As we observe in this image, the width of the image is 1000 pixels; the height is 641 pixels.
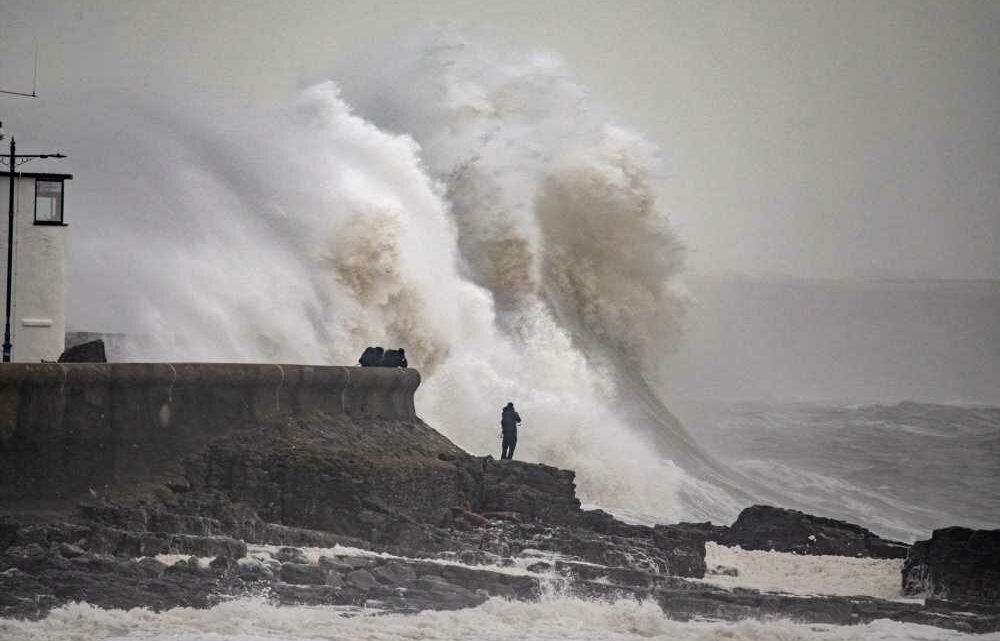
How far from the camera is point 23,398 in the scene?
55.6ft

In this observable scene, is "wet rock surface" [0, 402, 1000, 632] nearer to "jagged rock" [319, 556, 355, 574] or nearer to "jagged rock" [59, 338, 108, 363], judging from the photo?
"jagged rock" [319, 556, 355, 574]

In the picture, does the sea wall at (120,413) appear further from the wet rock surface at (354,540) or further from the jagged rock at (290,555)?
the jagged rock at (290,555)

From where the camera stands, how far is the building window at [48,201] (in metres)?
19.5

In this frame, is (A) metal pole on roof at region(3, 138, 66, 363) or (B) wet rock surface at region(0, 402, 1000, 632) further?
(A) metal pole on roof at region(3, 138, 66, 363)

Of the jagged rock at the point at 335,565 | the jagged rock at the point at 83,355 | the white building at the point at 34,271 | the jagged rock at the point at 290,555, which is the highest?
the white building at the point at 34,271

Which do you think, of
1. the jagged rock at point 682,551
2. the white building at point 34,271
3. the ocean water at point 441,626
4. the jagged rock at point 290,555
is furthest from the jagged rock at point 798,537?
the white building at point 34,271

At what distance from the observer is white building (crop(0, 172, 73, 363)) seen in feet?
63.2

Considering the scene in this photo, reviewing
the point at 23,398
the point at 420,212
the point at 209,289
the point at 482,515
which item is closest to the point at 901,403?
the point at 420,212

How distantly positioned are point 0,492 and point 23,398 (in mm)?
776

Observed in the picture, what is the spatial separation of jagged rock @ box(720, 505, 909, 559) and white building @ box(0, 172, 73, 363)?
7449mm

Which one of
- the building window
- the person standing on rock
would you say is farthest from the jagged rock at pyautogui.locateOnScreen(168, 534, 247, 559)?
the person standing on rock

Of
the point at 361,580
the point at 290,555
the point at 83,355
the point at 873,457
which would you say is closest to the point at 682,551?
the point at 361,580

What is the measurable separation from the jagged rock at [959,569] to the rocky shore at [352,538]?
0.02m

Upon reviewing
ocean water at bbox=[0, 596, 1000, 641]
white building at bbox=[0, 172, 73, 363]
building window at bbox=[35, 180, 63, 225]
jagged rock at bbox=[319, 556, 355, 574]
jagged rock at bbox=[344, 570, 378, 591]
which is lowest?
ocean water at bbox=[0, 596, 1000, 641]
